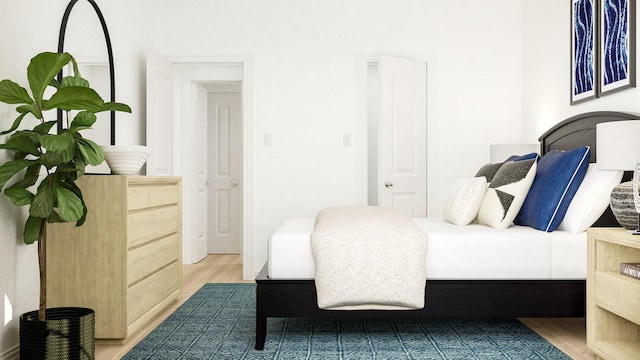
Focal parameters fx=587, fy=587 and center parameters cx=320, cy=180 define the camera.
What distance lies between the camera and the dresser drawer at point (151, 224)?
10.3 feet

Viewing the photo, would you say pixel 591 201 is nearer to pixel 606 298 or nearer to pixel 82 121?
pixel 606 298

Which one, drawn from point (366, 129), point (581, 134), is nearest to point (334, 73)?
point (366, 129)

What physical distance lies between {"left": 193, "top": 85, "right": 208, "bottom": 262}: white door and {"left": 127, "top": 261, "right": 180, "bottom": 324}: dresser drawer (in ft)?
6.92

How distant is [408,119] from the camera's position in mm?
5285

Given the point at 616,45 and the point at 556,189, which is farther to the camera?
the point at 616,45

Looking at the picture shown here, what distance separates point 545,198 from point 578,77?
1312 mm

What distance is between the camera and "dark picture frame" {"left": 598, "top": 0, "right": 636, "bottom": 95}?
3322mm

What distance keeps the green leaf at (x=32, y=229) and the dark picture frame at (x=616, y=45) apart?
10.5ft

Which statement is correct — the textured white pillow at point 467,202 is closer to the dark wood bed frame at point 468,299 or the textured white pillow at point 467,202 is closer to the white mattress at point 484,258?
the white mattress at point 484,258

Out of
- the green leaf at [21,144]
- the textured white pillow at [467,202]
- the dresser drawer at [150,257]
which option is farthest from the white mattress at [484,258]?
the green leaf at [21,144]

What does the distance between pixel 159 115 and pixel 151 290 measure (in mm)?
2039

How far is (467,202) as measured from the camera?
135 inches

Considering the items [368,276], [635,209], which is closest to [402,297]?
[368,276]

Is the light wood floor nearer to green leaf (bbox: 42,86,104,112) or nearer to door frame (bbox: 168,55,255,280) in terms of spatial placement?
door frame (bbox: 168,55,255,280)
